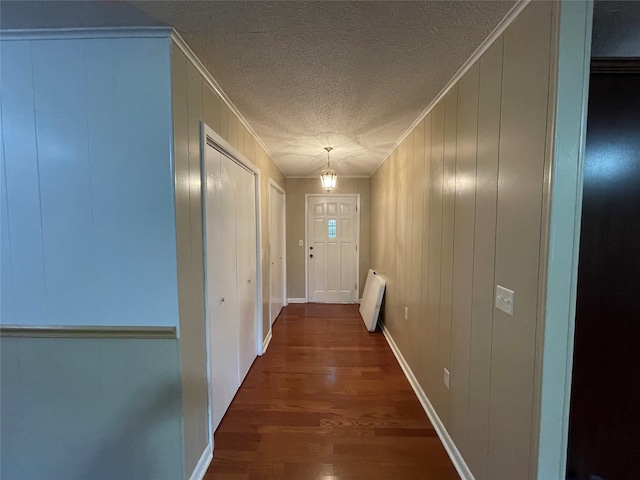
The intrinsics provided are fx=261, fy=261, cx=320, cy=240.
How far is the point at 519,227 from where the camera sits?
1.09 meters

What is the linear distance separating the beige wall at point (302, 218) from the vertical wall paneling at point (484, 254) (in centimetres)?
330

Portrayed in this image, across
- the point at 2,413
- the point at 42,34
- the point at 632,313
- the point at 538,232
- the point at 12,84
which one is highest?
the point at 42,34

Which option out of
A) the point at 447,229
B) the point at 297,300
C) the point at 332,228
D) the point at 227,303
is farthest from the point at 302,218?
the point at 447,229

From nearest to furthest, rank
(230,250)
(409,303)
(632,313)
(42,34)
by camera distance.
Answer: (632,313)
(42,34)
(230,250)
(409,303)

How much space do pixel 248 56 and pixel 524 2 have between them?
1252mm

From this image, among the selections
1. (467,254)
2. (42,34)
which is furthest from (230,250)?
(467,254)

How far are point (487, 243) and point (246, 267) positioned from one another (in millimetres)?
1965

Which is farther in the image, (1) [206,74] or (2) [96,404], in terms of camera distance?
(1) [206,74]

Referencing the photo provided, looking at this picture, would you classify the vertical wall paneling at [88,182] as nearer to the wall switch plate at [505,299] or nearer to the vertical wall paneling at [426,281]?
the wall switch plate at [505,299]

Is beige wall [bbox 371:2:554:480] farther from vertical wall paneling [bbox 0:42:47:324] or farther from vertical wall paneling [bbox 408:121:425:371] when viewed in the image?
vertical wall paneling [bbox 0:42:47:324]

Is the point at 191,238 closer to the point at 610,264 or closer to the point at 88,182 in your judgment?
the point at 88,182

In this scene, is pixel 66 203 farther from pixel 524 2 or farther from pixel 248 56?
pixel 524 2

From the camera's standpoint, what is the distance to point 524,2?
1.04m

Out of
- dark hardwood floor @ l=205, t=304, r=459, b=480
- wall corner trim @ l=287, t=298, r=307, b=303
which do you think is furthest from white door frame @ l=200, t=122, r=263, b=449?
wall corner trim @ l=287, t=298, r=307, b=303
